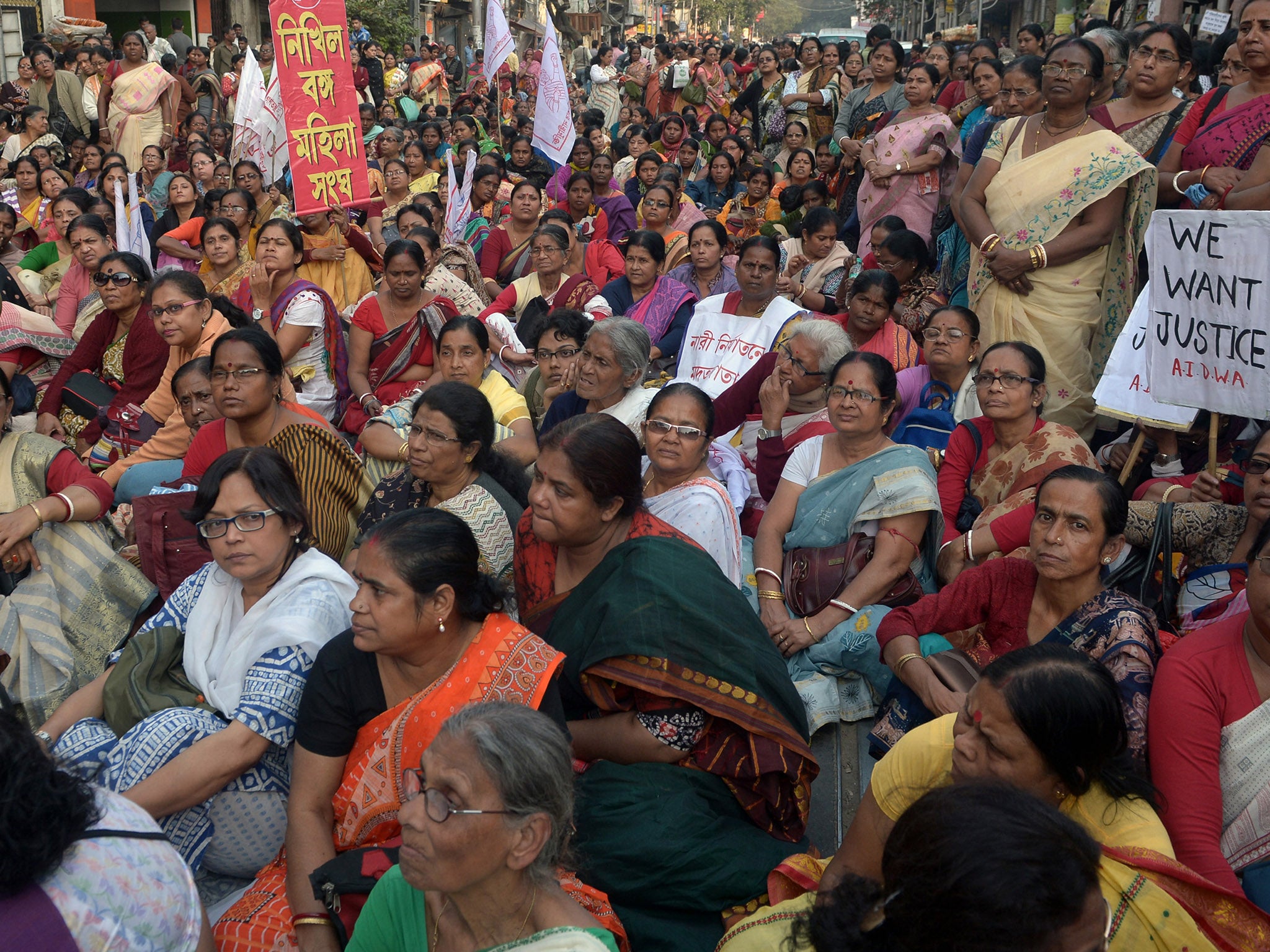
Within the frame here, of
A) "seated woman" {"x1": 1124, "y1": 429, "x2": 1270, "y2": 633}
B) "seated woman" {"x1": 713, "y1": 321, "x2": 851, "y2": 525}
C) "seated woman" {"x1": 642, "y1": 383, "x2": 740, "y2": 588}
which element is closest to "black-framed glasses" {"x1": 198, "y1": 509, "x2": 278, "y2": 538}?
"seated woman" {"x1": 642, "y1": 383, "x2": 740, "y2": 588}

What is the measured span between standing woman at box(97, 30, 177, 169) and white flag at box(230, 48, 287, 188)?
12.6 ft

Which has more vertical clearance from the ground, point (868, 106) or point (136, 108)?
point (868, 106)

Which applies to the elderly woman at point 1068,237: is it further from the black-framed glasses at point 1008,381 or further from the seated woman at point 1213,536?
the seated woman at point 1213,536

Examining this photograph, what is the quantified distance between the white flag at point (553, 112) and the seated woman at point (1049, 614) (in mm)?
6683

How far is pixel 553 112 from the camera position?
8.82 meters

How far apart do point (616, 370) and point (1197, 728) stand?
8.51 ft

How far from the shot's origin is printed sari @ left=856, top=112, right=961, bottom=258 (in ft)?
22.7

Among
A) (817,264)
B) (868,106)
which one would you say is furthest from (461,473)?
(868,106)

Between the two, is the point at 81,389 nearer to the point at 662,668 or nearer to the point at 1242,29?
the point at 662,668

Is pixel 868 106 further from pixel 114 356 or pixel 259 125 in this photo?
pixel 114 356

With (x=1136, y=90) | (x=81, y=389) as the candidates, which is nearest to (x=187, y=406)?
(x=81, y=389)

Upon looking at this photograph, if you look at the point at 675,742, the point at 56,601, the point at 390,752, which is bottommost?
the point at 56,601

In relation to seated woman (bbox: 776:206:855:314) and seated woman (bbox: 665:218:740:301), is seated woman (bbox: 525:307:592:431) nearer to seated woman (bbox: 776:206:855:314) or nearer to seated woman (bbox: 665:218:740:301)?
seated woman (bbox: 665:218:740:301)

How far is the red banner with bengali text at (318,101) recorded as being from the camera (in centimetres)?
612
